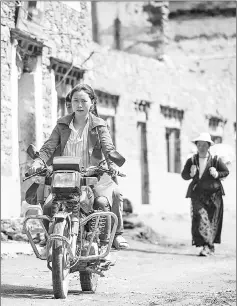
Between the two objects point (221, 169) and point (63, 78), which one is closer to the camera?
point (221, 169)

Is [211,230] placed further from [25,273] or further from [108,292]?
[108,292]

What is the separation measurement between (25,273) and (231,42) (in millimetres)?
26237

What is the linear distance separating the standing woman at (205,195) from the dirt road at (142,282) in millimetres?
446

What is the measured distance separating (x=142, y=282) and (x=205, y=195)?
14.5 feet

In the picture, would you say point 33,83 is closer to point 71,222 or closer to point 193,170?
point 193,170

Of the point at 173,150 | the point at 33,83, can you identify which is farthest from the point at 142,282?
the point at 173,150

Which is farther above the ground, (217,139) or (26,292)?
(217,139)

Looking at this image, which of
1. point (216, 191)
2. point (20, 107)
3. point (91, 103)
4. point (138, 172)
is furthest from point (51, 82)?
point (91, 103)

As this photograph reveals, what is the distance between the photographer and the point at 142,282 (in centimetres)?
863

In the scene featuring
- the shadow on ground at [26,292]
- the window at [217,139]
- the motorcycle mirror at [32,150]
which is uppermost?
the window at [217,139]

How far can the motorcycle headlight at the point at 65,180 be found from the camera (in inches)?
269

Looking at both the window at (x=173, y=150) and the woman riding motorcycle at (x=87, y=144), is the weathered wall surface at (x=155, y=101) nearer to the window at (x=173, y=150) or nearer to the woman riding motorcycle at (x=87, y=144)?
the window at (x=173, y=150)

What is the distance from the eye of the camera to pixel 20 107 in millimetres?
14680

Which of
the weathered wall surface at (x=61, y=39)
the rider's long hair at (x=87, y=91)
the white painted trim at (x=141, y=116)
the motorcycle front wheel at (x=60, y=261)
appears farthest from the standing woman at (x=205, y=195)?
the white painted trim at (x=141, y=116)
